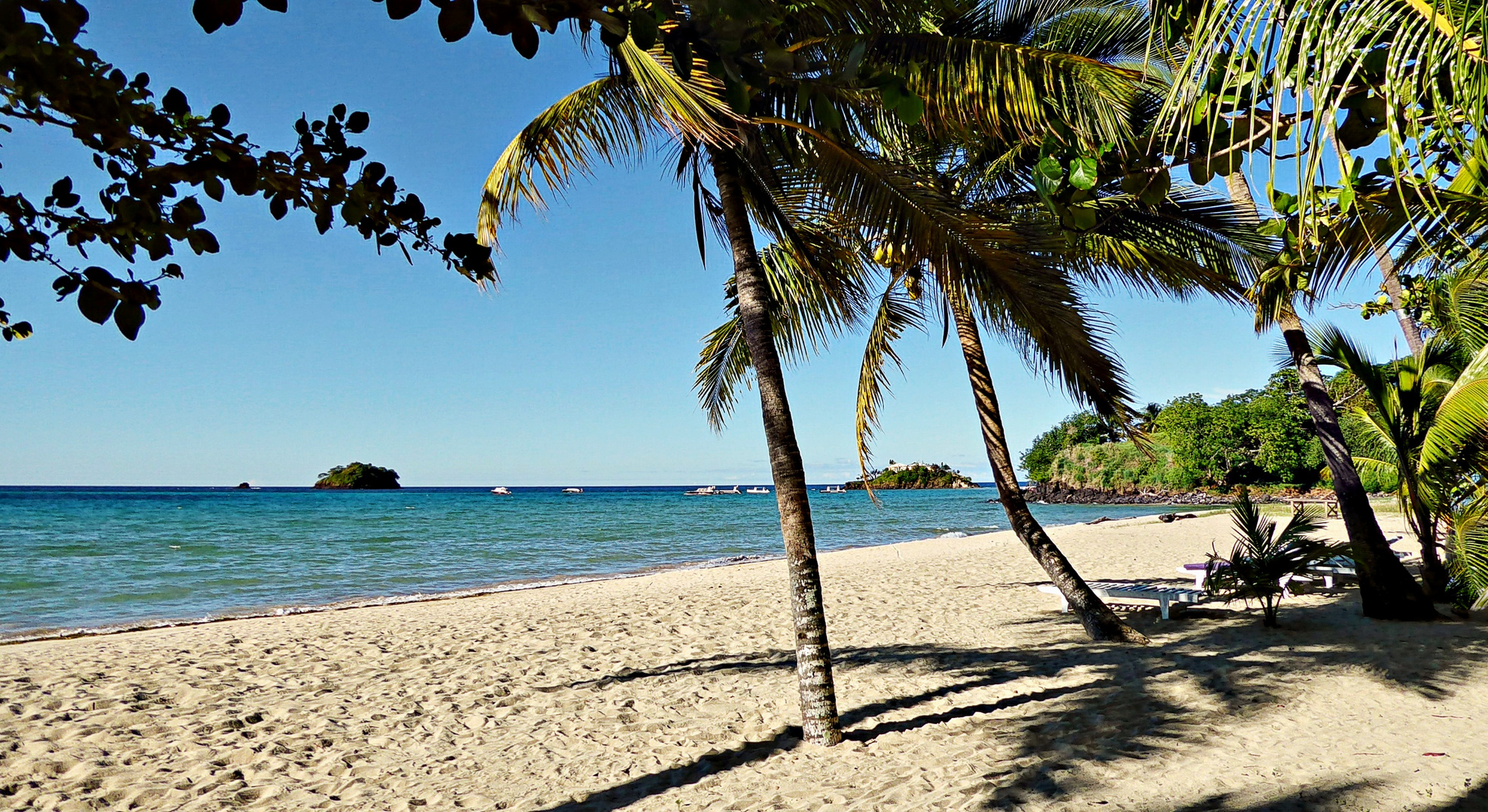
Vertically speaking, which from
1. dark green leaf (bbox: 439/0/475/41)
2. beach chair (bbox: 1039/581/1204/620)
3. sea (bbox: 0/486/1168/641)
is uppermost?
dark green leaf (bbox: 439/0/475/41)

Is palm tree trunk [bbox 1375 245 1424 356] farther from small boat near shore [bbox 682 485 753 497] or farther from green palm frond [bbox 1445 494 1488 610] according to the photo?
small boat near shore [bbox 682 485 753 497]

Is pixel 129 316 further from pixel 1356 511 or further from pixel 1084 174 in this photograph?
pixel 1356 511

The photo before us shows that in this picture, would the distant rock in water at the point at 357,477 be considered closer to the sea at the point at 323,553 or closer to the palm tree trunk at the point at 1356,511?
the sea at the point at 323,553

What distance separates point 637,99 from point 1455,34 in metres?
4.16

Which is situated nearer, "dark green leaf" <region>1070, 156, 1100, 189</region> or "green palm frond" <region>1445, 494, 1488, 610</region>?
"dark green leaf" <region>1070, 156, 1100, 189</region>

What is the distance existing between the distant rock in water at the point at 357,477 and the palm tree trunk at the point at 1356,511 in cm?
11308

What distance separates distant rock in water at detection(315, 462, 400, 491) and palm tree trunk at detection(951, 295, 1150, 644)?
11159 centimetres

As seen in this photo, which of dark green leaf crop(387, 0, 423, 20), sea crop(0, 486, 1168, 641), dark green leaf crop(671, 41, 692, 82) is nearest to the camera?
dark green leaf crop(387, 0, 423, 20)

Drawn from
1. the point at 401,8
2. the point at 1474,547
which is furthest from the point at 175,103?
the point at 1474,547

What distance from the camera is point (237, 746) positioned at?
4719 millimetres

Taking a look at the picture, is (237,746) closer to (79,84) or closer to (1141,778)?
(79,84)

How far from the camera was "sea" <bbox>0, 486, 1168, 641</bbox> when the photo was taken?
501 inches

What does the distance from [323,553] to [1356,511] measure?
75.1 feet

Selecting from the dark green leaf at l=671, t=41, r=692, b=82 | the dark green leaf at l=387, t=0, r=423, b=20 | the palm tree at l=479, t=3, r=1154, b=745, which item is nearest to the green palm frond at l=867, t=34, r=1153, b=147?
the palm tree at l=479, t=3, r=1154, b=745
